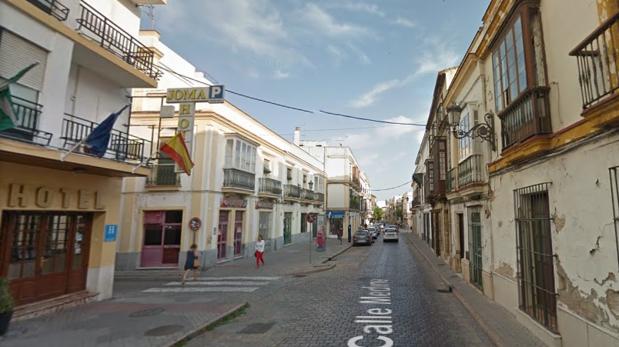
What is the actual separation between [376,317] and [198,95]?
8960 millimetres

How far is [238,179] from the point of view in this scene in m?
17.5

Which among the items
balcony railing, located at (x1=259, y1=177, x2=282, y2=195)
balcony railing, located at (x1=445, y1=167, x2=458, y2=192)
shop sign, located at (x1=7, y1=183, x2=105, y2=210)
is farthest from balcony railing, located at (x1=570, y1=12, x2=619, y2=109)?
balcony railing, located at (x1=259, y1=177, x2=282, y2=195)

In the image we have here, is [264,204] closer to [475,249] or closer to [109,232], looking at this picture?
[109,232]

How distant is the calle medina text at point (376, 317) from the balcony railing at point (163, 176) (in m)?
10.3

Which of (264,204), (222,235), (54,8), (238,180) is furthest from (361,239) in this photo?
(54,8)

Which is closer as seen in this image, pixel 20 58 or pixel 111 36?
pixel 20 58

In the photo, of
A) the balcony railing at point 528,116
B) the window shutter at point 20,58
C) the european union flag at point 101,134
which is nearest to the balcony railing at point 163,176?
the european union flag at point 101,134

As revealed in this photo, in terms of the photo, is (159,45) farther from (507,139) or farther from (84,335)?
(507,139)

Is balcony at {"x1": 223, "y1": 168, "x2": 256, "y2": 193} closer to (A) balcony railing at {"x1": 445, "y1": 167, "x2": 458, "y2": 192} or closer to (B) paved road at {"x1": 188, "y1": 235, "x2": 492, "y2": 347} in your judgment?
(B) paved road at {"x1": 188, "y1": 235, "x2": 492, "y2": 347}

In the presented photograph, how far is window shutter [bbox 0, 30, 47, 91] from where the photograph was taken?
6539mm

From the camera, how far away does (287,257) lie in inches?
792

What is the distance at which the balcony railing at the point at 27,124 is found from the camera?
6547 mm

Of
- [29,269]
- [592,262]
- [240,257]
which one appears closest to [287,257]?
[240,257]

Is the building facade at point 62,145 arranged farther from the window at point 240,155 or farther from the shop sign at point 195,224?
the window at point 240,155
